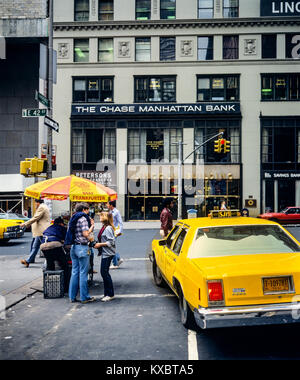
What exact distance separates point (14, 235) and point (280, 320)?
14163 mm

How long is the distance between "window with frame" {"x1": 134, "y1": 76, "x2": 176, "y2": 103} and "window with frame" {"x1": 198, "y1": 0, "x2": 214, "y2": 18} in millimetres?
6079

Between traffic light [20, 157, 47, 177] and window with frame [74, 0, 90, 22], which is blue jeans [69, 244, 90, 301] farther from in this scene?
window with frame [74, 0, 90, 22]

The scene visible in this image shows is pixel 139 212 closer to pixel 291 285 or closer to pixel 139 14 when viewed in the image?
pixel 139 14

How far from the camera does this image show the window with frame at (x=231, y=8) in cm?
3034

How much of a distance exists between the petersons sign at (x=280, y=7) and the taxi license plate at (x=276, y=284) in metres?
31.4

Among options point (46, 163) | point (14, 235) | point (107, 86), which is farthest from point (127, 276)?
point (107, 86)

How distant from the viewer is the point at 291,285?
14.1 feet

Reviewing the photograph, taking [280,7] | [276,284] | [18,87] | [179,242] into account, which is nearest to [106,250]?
[179,242]

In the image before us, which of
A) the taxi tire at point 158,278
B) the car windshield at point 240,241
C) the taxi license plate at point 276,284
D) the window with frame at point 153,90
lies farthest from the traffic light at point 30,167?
the window with frame at point 153,90

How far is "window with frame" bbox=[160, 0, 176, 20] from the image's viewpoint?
30.7 metres

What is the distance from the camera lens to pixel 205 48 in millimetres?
30688

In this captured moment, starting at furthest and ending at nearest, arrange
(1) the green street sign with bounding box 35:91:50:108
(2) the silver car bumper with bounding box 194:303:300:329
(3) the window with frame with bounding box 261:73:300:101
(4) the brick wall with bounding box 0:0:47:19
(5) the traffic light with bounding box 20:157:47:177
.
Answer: (4) the brick wall with bounding box 0:0:47:19 → (3) the window with frame with bounding box 261:73:300:101 → (5) the traffic light with bounding box 20:157:47:177 → (1) the green street sign with bounding box 35:91:50:108 → (2) the silver car bumper with bounding box 194:303:300:329

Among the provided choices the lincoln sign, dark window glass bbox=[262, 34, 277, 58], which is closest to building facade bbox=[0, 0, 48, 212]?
the lincoln sign

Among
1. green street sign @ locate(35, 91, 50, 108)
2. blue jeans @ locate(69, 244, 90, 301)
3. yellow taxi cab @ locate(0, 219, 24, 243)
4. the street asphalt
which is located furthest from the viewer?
yellow taxi cab @ locate(0, 219, 24, 243)
